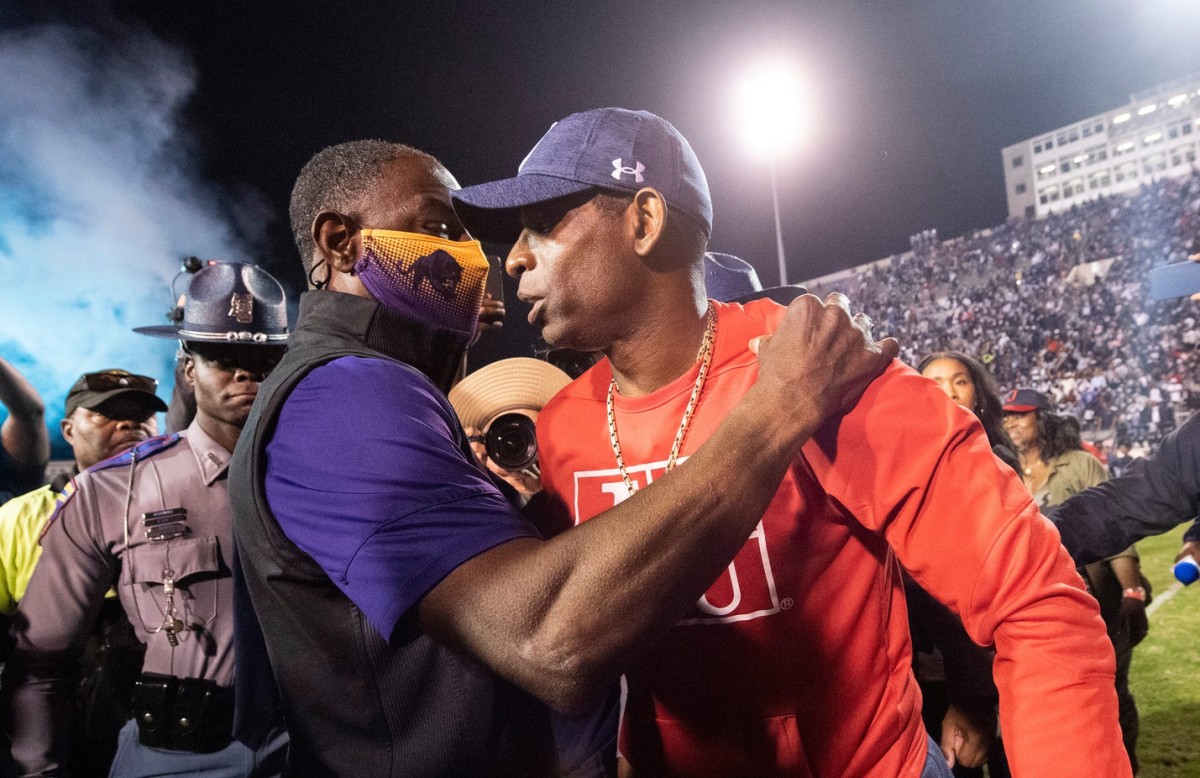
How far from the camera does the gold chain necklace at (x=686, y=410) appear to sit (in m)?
1.84

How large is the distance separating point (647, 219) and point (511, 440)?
187 cm

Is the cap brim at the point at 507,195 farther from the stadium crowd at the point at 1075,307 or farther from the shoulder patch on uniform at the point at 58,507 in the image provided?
the stadium crowd at the point at 1075,307

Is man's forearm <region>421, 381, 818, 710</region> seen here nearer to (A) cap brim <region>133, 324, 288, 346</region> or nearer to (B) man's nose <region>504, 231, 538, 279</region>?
(B) man's nose <region>504, 231, 538, 279</region>

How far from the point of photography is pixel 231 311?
3.08 metres

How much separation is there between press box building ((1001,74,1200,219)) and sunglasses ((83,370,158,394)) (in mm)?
59995

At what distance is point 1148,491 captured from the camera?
10.4 feet

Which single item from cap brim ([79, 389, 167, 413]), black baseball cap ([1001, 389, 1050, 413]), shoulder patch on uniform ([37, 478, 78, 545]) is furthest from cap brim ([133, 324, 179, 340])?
black baseball cap ([1001, 389, 1050, 413])

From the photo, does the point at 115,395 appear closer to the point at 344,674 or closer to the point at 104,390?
the point at 104,390

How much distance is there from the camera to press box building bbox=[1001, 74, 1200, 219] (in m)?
53.5

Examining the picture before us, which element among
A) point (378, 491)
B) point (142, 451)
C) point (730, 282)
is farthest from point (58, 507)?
point (730, 282)

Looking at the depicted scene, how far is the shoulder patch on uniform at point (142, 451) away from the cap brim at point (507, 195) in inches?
74.1

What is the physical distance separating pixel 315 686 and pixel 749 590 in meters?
0.98

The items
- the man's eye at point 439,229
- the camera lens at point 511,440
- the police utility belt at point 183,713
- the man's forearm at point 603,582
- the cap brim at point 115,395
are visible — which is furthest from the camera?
the cap brim at point 115,395

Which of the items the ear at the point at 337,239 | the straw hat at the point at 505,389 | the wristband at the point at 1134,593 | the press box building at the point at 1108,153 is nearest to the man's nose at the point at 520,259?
the ear at the point at 337,239
